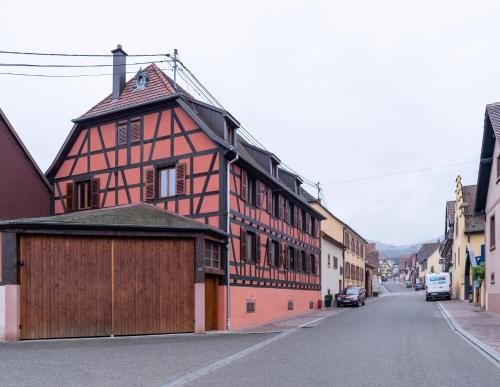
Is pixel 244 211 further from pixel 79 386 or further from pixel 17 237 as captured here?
pixel 79 386

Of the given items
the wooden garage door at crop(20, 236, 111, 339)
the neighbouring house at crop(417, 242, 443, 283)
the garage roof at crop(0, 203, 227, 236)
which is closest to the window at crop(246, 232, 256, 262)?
the garage roof at crop(0, 203, 227, 236)

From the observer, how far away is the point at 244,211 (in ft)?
79.7

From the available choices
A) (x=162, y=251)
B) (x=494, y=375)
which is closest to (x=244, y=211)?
(x=162, y=251)

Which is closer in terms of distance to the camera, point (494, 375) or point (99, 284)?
point (494, 375)

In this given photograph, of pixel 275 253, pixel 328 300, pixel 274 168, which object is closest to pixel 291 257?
pixel 275 253

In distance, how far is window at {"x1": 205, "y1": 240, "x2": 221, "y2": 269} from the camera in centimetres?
2089

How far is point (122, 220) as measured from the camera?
19.5m

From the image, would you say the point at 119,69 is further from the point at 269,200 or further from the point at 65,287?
the point at 65,287

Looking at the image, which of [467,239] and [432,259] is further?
[432,259]

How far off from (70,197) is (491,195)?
62.7 ft

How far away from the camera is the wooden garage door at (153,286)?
19188mm

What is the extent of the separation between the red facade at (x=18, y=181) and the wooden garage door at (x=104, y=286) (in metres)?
7.03

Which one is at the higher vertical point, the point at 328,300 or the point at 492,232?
the point at 492,232

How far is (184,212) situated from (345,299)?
20.1 metres
